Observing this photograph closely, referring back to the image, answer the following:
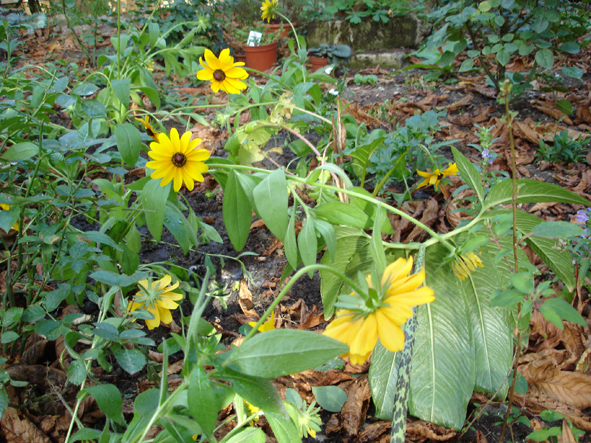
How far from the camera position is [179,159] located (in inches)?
38.3

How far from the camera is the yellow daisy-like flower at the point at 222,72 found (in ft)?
5.09

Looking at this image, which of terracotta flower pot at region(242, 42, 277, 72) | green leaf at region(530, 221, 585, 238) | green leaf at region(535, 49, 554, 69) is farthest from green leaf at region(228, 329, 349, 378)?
terracotta flower pot at region(242, 42, 277, 72)

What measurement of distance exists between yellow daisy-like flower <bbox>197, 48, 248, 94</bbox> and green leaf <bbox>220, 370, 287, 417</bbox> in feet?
3.90

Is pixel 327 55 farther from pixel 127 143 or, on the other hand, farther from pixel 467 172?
pixel 127 143

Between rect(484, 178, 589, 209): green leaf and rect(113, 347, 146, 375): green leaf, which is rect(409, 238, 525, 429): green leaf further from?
rect(113, 347, 146, 375): green leaf

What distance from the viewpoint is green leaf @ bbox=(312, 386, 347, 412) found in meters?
1.12

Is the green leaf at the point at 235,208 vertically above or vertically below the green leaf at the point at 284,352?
below

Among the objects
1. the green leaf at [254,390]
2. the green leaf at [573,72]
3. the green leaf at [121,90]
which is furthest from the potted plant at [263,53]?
the green leaf at [254,390]

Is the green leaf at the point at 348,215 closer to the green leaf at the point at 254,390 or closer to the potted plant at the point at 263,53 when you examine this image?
the green leaf at the point at 254,390

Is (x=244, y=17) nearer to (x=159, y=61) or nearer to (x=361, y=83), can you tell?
(x=159, y=61)

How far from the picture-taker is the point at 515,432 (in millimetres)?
1060

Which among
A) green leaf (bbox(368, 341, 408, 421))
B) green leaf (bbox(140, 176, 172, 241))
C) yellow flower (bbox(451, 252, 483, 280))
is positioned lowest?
green leaf (bbox(368, 341, 408, 421))

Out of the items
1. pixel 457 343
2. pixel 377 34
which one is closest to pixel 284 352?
pixel 457 343

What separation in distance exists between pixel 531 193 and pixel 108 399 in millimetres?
1058
